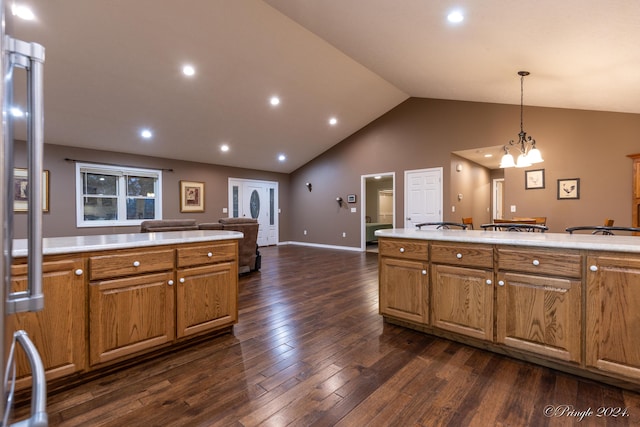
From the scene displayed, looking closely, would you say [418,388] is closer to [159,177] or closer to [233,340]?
A: [233,340]

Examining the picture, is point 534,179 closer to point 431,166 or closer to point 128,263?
point 431,166

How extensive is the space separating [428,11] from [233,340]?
3.43 m

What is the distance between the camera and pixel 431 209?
6730 millimetres

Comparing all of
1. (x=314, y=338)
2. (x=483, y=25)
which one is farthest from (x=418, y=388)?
(x=483, y=25)

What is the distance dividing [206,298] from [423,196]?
557cm

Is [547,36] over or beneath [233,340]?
over

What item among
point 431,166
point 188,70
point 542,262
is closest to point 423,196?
point 431,166

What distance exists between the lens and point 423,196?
6.86 meters

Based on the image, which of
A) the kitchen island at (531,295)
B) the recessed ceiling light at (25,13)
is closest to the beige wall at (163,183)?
the recessed ceiling light at (25,13)

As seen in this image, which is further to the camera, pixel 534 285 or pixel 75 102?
pixel 75 102

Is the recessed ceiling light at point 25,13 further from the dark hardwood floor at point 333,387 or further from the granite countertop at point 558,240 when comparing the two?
the granite countertop at point 558,240

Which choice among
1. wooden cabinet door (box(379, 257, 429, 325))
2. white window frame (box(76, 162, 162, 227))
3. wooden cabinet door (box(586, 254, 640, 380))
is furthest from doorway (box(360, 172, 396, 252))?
wooden cabinet door (box(586, 254, 640, 380))

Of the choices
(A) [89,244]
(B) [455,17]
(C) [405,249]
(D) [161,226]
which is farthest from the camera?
(D) [161,226]

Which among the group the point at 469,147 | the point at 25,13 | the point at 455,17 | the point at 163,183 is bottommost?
the point at 163,183
